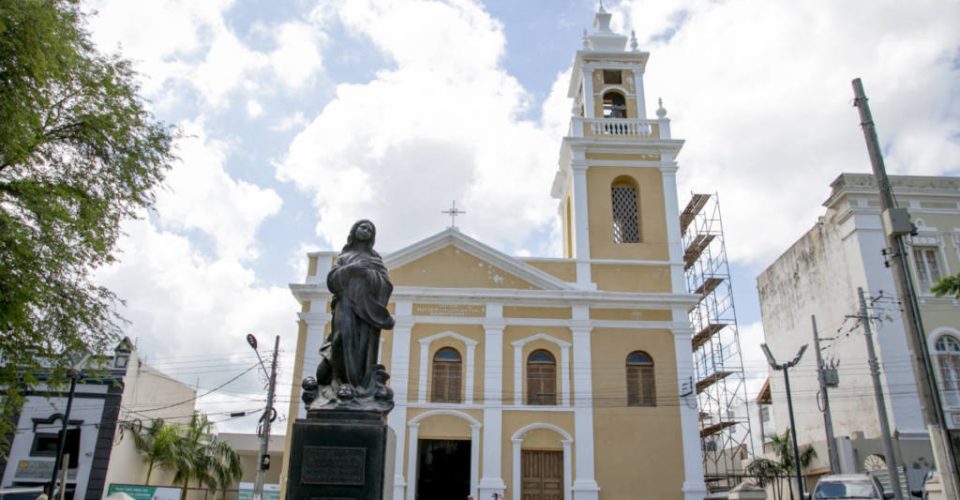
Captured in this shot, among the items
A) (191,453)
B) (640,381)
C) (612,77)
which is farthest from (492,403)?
(191,453)

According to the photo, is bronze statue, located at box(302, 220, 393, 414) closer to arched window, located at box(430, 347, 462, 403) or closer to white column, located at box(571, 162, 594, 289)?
arched window, located at box(430, 347, 462, 403)

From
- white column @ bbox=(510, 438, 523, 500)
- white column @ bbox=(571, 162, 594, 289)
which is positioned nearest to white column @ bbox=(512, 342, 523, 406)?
white column @ bbox=(510, 438, 523, 500)

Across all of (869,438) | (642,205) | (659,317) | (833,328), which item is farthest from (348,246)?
(833,328)

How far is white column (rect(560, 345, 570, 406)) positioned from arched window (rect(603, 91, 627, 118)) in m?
8.06

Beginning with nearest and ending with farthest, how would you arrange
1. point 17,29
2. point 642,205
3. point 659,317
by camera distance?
point 17,29 < point 659,317 < point 642,205

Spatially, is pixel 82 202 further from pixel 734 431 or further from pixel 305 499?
pixel 734 431

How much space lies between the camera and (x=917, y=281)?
65.3 feet

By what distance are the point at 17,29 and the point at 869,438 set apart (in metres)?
21.5

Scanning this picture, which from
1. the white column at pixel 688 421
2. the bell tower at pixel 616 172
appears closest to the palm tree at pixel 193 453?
the bell tower at pixel 616 172

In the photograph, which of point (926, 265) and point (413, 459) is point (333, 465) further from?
point (926, 265)

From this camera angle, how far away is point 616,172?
21.6 metres

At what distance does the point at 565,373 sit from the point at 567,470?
99.1 inches

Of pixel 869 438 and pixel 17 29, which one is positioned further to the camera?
pixel 869 438

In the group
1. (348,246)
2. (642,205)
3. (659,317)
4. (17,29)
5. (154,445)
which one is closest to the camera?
(348,246)
